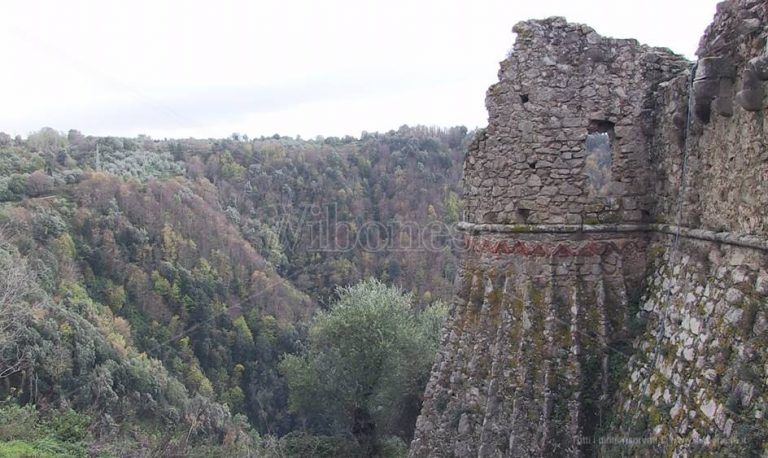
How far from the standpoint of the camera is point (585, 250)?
6324 millimetres

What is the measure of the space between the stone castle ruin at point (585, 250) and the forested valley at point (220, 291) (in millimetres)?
7934

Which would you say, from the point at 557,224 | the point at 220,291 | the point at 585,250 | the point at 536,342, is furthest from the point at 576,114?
the point at 220,291

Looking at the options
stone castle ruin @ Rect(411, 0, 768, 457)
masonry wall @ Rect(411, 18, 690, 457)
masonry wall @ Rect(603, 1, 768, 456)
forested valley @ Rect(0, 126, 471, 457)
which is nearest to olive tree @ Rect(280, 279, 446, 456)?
forested valley @ Rect(0, 126, 471, 457)

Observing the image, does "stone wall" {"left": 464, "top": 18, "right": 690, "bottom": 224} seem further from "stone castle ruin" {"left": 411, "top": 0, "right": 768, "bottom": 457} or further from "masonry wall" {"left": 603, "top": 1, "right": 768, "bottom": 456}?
"masonry wall" {"left": 603, "top": 1, "right": 768, "bottom": 456}

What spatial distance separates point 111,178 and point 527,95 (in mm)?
38520

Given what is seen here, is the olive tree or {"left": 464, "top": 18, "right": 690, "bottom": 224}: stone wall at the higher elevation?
{"left": 464, "top": 18, "right": 690, "bottom": 224}: stone wall

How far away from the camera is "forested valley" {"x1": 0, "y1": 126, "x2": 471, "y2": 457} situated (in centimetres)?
1764

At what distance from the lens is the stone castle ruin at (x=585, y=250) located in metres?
5.09

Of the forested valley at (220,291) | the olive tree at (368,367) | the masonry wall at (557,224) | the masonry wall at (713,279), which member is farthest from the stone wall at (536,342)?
the olive tree at (368,367)

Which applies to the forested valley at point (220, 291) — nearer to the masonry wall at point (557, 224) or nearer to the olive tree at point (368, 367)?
the olive tree at point (368, 367)

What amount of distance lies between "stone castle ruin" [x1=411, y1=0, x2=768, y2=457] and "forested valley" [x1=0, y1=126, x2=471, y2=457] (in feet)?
26.0

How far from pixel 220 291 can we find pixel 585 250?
111ft

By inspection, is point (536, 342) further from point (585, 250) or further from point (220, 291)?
point (220, 291)

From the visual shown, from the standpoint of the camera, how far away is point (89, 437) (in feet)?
38.5
